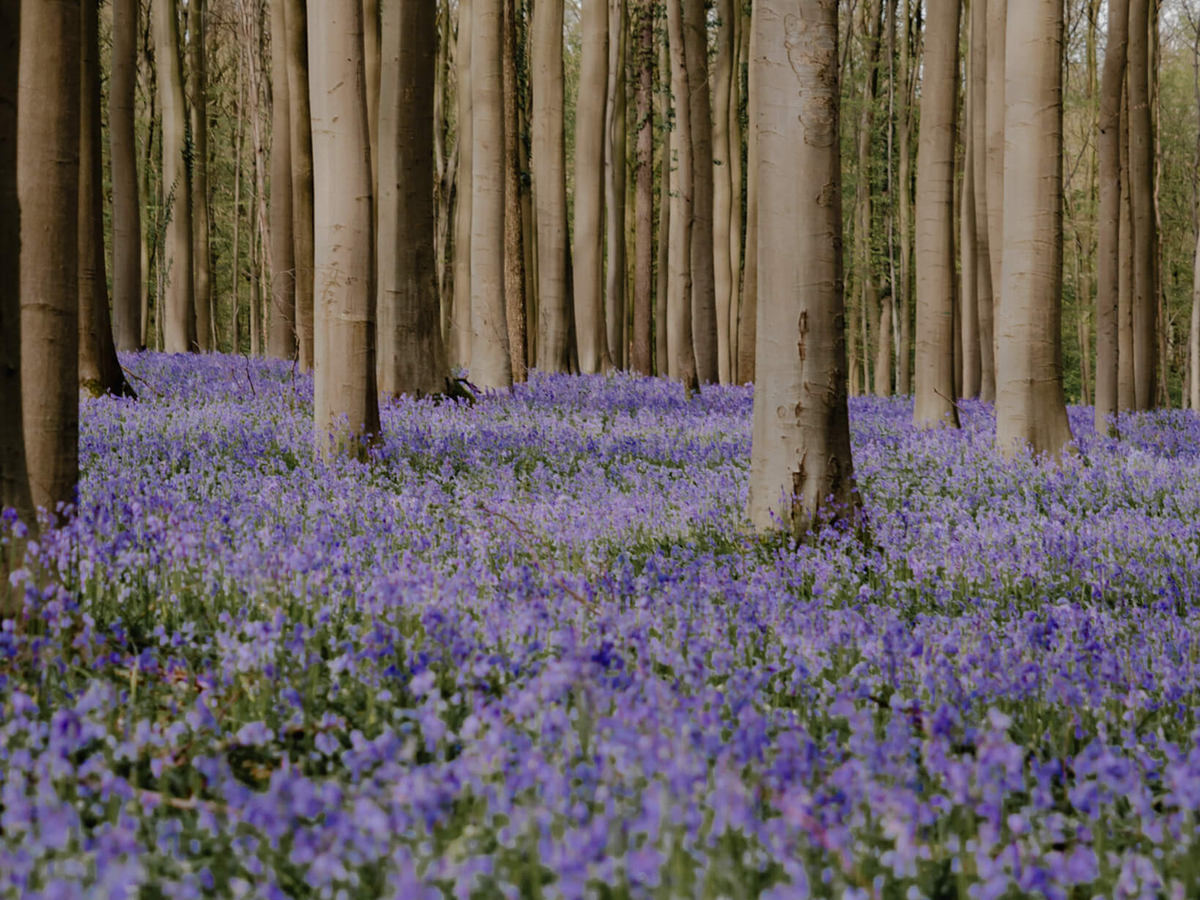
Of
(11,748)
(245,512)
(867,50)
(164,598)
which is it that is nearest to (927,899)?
(11,748)

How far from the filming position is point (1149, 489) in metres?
7.82

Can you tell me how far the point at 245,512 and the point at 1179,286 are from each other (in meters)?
48.2

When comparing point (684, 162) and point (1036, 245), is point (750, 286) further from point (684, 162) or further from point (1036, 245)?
point (1036, 245)

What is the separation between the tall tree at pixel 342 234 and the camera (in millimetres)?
7555

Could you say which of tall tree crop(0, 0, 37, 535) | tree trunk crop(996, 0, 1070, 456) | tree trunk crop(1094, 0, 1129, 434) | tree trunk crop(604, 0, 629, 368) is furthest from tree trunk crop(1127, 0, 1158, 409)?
tall tree crop(0, 0, 37, 535)

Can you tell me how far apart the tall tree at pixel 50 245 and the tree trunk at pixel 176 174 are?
15.0 meters

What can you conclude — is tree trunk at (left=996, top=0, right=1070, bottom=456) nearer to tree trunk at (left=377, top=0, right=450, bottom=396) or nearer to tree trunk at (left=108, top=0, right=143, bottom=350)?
tree trunk at (left=377, top=0, right=450, bottom=396)

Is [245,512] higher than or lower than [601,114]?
lower

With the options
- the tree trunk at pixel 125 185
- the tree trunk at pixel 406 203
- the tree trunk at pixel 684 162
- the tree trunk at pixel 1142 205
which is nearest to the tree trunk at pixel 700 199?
the tree trunk at pixel 684 162

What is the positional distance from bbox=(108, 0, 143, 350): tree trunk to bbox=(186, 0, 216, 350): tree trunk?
3.54m

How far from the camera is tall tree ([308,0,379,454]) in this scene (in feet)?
24.8

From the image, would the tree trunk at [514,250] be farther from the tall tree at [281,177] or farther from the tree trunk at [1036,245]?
the tree trunk at [1036,245]

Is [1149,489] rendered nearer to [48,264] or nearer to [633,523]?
[633,523]

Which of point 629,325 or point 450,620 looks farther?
point 629,325
